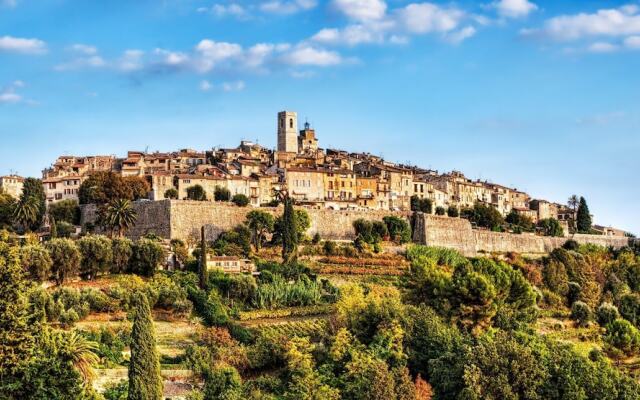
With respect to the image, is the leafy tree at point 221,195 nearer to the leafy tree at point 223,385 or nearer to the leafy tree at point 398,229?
the leafy tree at point 398,229

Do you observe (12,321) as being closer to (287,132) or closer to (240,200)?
(240,200)

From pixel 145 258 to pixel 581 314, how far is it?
79.1ft

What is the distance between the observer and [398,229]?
66.1 m

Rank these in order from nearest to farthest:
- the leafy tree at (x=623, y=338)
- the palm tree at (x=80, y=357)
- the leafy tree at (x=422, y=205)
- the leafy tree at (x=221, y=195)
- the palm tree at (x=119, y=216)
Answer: the palm tree at (x=80, y=357) → the leafy tree at (x=623, y=338) → the palm tree at (x=119, y=216) → the leafy tree at (x=221, y=195) → the leafy tree at (x=422, y=205)

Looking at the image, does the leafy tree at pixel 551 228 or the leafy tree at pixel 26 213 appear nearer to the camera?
the leafy tree at pixel 26 213

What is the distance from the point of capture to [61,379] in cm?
2525

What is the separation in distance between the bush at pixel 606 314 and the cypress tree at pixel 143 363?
31904mm

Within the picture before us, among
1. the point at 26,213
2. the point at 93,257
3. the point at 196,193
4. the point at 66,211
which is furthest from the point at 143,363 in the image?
the point at 196,193

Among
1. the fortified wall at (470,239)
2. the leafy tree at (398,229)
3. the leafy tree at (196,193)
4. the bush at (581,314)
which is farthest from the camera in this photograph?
the fortified wall at (470,239)

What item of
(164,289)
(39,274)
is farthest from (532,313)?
(39,274)

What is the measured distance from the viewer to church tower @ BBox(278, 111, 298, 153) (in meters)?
93.5

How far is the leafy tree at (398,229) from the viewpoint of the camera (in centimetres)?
6588

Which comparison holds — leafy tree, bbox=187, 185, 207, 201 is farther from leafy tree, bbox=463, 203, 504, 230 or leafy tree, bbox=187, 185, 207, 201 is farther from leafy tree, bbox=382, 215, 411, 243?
leafy tree, bbox=463, 203, 504, 230

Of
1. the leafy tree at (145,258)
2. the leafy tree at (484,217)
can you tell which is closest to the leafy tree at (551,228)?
the leafy tree at (484,217)
